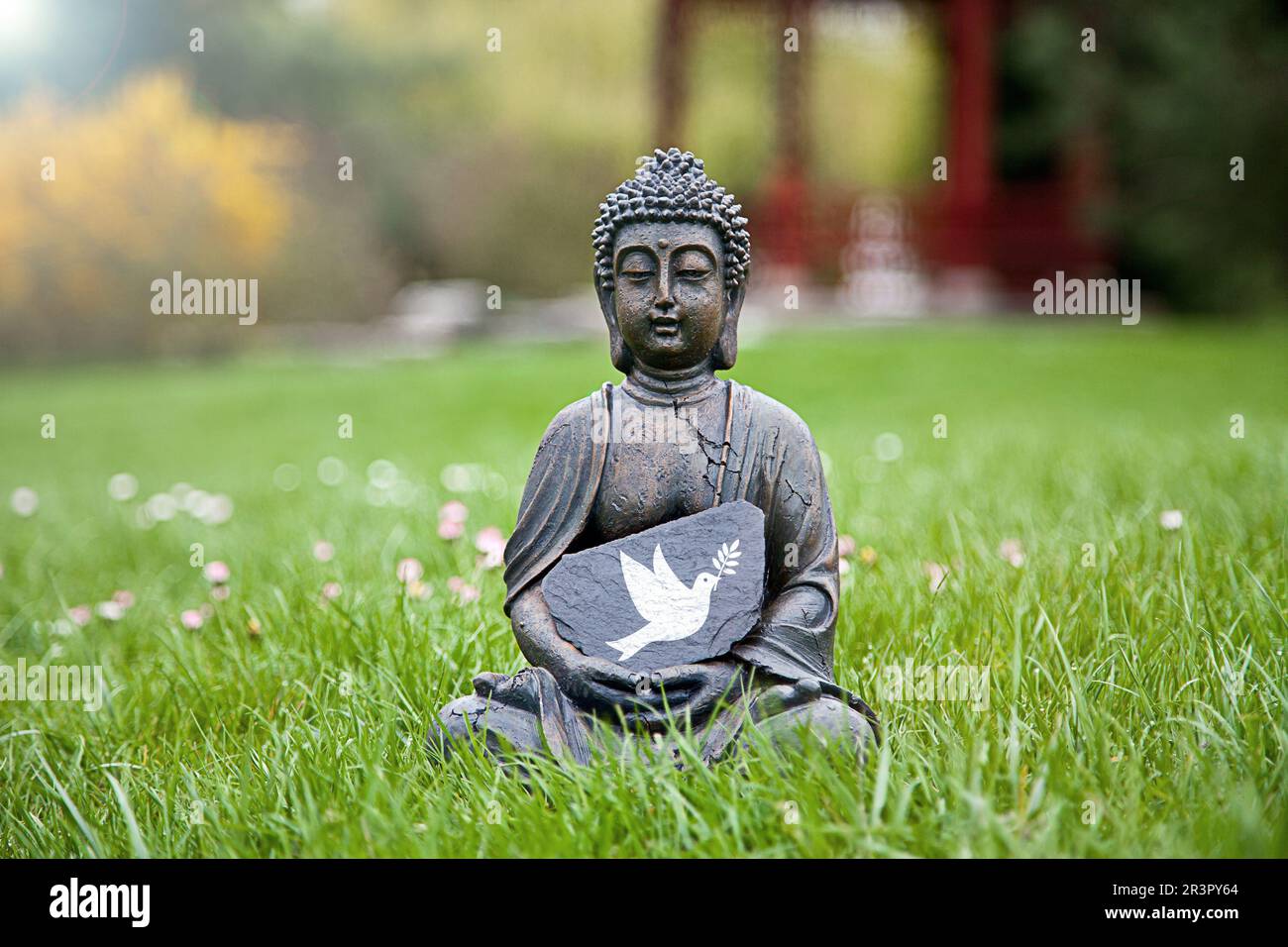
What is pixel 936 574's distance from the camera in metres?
4.16

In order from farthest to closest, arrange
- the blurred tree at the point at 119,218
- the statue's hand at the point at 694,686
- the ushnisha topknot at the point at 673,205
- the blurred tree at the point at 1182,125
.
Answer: the blurred tree at the point at 119,218 → the blurred tree at the point at 1182,125 → the ushnisha topknot at the point at 673,205 → the statue's hand at the point at 694,686

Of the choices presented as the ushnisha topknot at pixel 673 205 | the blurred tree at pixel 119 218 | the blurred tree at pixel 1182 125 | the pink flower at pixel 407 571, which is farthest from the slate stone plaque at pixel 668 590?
the blurred tree at pixel 119 218

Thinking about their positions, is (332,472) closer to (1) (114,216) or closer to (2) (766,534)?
(2) (766,534)

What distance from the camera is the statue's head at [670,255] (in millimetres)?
3111

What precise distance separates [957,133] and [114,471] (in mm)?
11321

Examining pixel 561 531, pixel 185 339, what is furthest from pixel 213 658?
pixel 185 339

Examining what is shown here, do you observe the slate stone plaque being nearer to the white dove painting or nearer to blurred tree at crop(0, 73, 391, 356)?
the white dove painting

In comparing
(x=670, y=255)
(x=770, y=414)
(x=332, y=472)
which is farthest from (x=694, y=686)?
(x=332, y=472)

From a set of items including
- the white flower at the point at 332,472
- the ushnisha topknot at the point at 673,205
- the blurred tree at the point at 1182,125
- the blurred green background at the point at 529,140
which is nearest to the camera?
the ushnisha topknot at the point at 673,205

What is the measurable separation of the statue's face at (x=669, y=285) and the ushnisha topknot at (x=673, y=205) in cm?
3

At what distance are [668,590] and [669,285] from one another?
81 centimetres

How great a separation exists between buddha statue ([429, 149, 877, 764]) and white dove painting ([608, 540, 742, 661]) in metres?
0.10

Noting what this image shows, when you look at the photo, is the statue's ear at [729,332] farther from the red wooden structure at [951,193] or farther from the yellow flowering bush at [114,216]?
the yellow flowering bush at [114,216]

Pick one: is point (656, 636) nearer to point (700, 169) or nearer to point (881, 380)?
point (700, 169)
